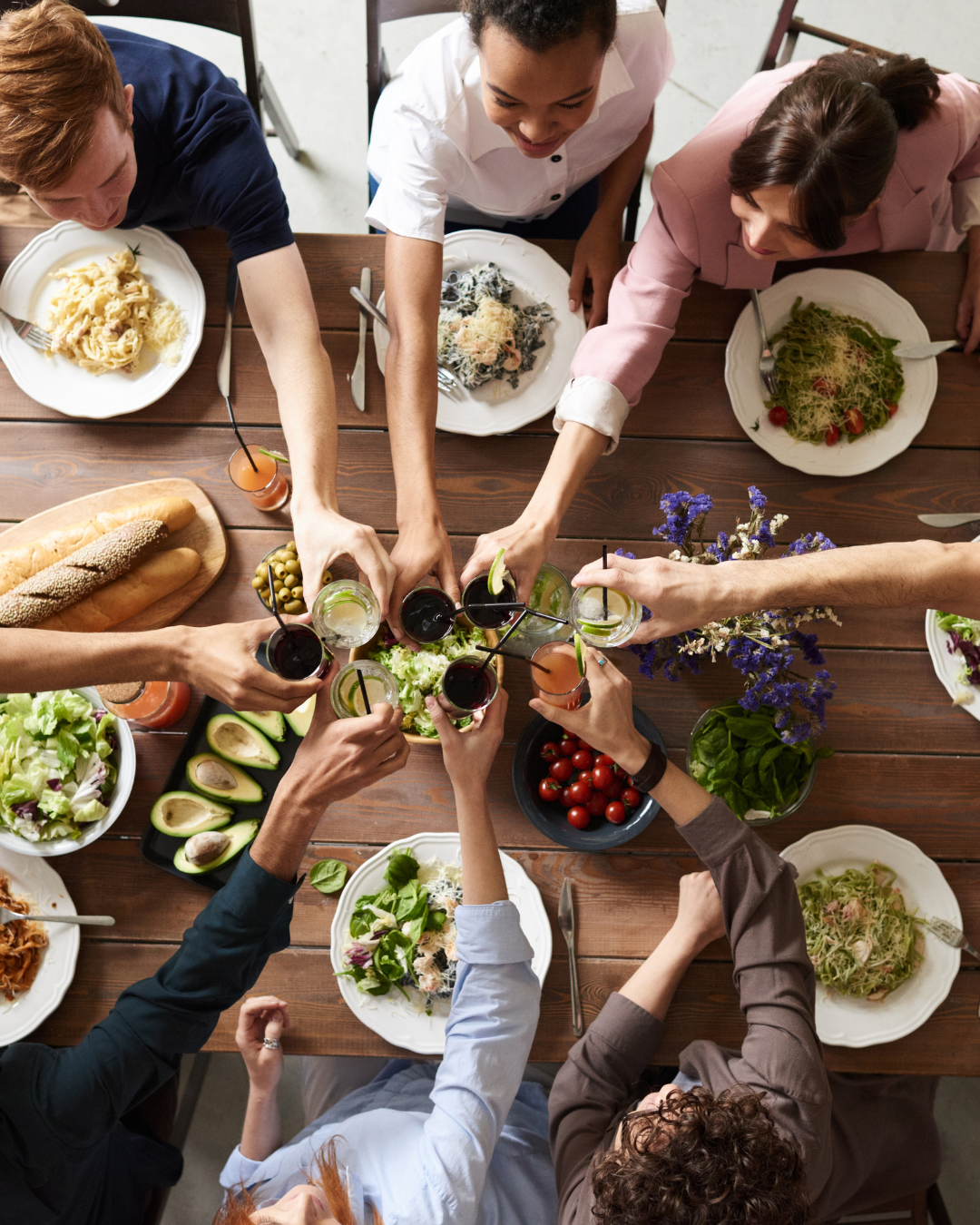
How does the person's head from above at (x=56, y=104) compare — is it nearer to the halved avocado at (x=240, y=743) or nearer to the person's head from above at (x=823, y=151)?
the halved avocado at (x=240, y=743)

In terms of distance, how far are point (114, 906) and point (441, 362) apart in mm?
1448

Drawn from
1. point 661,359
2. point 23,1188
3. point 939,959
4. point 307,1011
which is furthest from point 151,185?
point 939,959

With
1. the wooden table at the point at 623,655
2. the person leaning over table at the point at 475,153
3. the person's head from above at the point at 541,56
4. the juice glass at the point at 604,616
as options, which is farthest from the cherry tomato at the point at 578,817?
the person's head from above at the point at 541,56

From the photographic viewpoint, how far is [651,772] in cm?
171

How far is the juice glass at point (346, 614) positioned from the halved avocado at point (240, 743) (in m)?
0.32

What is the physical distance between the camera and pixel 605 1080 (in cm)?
176

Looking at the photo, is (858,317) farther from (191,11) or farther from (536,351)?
(191,11)

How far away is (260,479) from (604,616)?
2.83ft

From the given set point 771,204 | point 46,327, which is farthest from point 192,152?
point 771,204

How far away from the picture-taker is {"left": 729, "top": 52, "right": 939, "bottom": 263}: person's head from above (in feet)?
5.13

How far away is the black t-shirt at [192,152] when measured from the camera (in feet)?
6.23

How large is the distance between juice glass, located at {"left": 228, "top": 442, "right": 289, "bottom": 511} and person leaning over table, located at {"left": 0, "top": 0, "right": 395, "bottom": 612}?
9 cm

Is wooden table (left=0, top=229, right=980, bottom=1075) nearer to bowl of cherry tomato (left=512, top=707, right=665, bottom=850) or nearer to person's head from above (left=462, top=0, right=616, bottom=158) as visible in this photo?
bowl of cherry tomato (left=512, top=707, right=665, bottom=850)

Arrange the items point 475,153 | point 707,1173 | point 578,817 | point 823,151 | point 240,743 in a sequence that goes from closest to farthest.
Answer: point 707,1173
point 823,151
point 578,817
point 240,743
point 475,153
